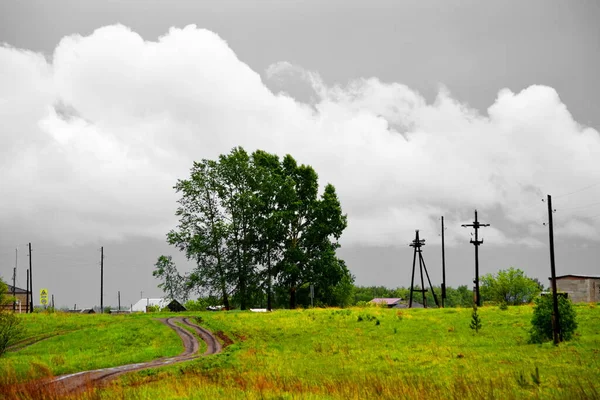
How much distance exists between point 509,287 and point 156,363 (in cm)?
11393

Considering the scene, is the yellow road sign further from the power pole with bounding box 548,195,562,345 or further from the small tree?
the power pole with bounding box 548,195,562,345

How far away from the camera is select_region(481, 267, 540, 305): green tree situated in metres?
130

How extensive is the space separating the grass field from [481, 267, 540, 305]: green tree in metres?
78.4

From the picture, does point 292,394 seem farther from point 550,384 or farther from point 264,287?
point 264,287

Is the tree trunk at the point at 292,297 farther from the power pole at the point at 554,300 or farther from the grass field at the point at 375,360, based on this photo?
the power pole at the point at 554,300

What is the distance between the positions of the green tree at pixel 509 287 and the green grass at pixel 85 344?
96.8m

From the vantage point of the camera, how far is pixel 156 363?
32125mm

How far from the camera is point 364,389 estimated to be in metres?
17.3

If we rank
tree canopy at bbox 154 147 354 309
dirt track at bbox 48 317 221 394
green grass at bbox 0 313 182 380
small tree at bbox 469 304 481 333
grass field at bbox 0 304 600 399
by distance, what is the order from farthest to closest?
tree canopy at bbox 154 147 354 309 → small tree at bbox 469 304 481 333 → green grass at bbox 0 313 182 380 → dirt track at bbox 48 317 221 394 → grass field at bbox 0 304 600 399

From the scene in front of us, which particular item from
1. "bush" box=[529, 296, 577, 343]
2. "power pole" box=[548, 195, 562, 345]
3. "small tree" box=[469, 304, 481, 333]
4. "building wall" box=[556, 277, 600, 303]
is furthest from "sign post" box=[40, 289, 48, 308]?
"building wall" box=[556, 277, 600, 303]

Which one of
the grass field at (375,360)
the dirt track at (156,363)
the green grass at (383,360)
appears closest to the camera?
the grass field at (375,360)

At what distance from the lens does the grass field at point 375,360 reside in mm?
17250

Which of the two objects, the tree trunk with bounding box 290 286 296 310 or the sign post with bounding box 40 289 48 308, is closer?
the tree trunk with bounding box 290 286 296 310

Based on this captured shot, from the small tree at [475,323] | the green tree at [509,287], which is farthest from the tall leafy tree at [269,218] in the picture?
the green tree at [509,287]
